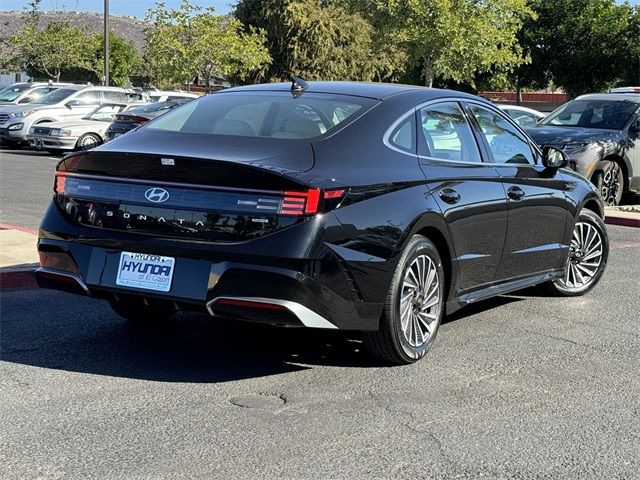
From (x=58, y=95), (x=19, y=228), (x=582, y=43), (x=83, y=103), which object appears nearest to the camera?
(x=19, y=228)

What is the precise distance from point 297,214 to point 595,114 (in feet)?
39.0

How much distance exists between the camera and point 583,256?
8.08 m

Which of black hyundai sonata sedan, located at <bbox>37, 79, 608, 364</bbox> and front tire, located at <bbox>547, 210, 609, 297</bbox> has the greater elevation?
black hyundai sonata sedan, located at <bbox>37, 79, 608, 364</bbox>

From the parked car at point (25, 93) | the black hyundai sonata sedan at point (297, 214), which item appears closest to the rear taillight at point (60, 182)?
the black hyundai sonata sedan at point (297, 214)

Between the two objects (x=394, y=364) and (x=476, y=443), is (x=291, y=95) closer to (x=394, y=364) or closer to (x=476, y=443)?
(x=394, y=364)

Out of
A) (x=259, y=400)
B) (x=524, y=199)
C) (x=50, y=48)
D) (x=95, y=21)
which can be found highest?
(x=524, y=199)

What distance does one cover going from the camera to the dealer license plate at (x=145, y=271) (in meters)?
5.10

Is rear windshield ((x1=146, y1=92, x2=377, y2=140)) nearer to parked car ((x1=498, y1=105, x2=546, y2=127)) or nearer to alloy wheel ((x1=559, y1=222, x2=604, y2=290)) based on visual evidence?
alloy wheel ((x1=559, y1=222, x2=604, y2=290))

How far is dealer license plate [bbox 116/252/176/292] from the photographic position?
16.7 ft

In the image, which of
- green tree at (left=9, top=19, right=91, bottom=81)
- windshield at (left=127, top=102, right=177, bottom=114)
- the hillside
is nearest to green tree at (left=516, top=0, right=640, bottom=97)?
green tree at (left=9, top=19, right=91, bottom=81)

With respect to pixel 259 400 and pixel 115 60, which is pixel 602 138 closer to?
pixel 259 400

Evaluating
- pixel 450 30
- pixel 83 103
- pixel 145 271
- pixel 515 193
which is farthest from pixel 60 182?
pixel 450 30

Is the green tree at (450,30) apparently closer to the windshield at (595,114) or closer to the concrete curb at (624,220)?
the windshield at (595,114)

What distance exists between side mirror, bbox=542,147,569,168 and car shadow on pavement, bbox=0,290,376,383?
2.24 m
